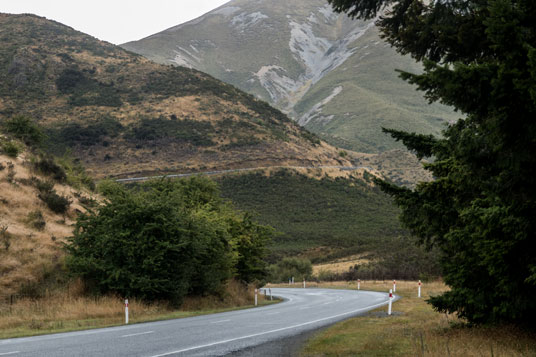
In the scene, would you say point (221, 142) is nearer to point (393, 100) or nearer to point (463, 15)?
point (463, 15)

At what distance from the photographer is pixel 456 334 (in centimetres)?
960

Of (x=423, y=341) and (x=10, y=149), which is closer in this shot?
(x=423, y=341)

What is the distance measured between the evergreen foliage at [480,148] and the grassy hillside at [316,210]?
160 feet

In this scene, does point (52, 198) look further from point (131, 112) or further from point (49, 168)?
point (131, 112)

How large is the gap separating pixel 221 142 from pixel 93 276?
2564 inches

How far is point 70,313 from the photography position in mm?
16266

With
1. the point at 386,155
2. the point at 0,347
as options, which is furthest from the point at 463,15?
the point at 386,155

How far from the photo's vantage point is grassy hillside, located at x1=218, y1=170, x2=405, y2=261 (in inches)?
2429

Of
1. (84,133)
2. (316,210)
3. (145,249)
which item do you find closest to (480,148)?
(145,249)

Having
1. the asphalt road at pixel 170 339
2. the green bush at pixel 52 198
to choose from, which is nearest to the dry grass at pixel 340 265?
the green bush at pixel 52 198

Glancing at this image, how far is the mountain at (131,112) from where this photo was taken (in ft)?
247

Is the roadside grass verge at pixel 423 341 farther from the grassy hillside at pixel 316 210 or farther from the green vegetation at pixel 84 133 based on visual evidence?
the green vegetation at pixel 84 133

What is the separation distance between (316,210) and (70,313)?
5960 centimetres

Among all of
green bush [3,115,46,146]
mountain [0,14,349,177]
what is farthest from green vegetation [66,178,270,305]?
mountain [0,14,349,177]
